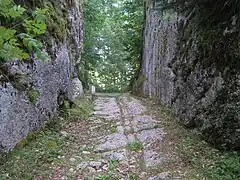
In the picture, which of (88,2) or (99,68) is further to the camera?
(99,68)

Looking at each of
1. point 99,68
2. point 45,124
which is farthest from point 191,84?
point 99,68

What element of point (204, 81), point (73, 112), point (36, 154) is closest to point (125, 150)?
point (36, 154)

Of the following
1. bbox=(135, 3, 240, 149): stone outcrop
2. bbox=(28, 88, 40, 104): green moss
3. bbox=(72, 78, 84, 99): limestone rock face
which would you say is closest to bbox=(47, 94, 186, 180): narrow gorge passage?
bbox=(135, 3, 240, 149): stone outcrop

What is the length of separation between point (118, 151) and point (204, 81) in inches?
72.6

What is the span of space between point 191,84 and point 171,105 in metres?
1.66

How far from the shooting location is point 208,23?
4949mm

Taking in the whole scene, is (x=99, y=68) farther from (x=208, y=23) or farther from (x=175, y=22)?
(x=208, y=23)

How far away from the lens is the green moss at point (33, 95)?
5.21 meters

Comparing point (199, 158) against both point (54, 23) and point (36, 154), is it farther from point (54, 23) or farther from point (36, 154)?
point (54, 23)

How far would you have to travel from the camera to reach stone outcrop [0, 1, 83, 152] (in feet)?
14.0

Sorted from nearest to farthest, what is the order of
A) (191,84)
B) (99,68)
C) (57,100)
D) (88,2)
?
(191,84) < (57,100) < (88,2) < (99,68)

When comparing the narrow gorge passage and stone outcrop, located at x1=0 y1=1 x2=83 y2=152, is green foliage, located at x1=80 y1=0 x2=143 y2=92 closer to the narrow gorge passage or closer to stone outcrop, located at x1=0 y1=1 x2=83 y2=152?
stone outcrop, located at x1=0 y1=1 x2=83 y2=152

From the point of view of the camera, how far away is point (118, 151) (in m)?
4.95

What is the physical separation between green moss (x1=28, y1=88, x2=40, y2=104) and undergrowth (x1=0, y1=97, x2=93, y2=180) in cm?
58
